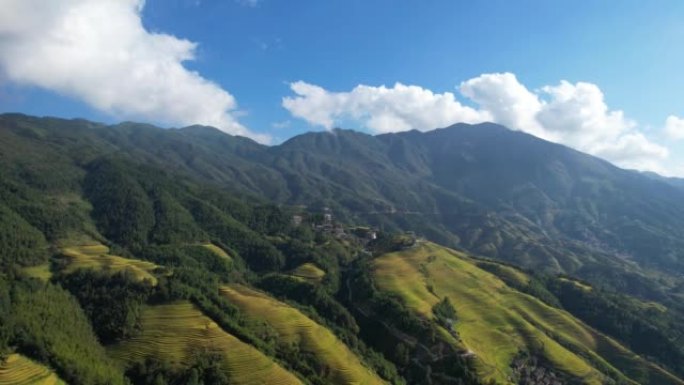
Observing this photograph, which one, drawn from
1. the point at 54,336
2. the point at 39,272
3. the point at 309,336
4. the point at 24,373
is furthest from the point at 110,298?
the point at 309,336

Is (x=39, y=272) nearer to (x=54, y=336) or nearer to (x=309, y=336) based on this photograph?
(x=54, y=336)

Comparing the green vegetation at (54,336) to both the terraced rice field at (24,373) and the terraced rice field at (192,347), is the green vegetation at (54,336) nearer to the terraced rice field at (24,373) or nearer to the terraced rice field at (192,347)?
the terraced rice field at (24,373)

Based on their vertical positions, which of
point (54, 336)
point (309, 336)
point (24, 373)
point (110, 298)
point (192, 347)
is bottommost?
point (24, 373)

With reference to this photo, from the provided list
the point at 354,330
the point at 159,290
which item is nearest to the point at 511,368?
the point at 354,330

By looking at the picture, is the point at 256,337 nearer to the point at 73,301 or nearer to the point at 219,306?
the point at 219,306

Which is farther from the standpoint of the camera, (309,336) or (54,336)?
(309,336)

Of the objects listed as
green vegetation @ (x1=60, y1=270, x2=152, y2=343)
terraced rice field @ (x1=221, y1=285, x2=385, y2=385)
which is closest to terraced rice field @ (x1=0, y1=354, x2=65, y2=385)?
green vegetation @ (x1=60, y1=270, x2=152, y2=343)

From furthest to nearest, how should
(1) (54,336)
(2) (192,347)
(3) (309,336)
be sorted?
(3) (309,336)
(2) (192,347)
(1) (54,336)
